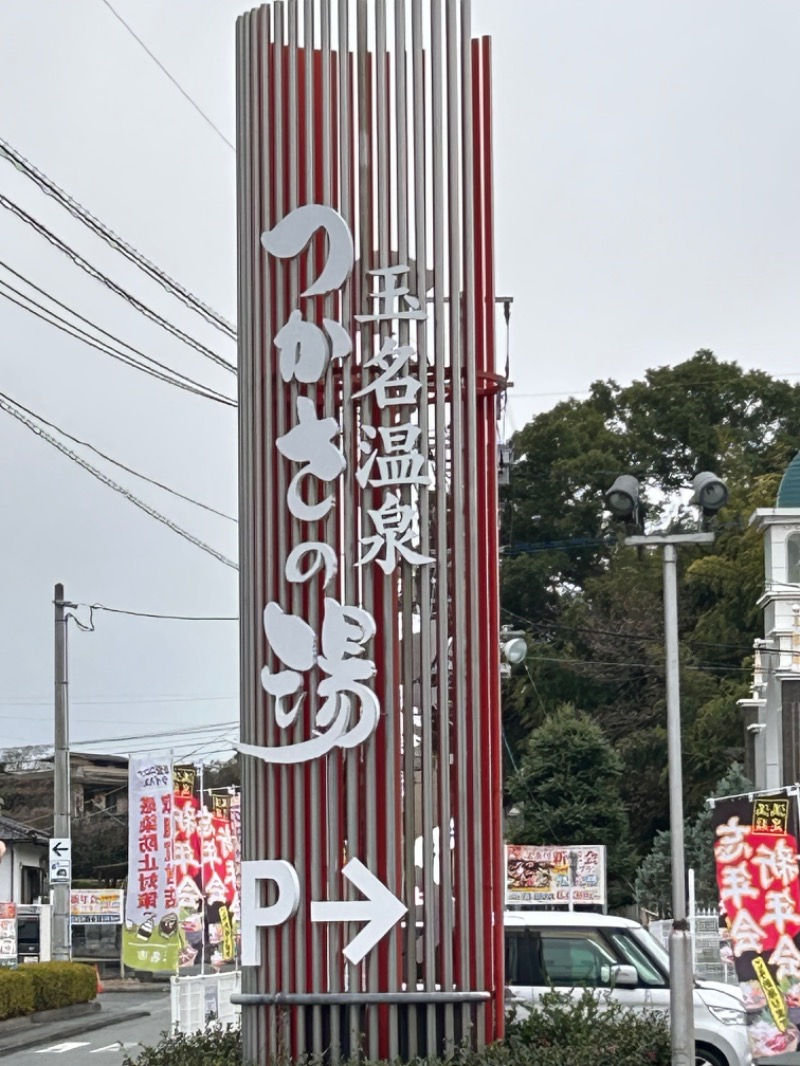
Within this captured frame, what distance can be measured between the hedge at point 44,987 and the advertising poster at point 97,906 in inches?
258

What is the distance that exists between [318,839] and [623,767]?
33.3 m

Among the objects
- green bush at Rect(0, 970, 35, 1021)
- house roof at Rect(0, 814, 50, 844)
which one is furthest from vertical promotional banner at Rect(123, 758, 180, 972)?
house roof at Rect(0, 814, 50, 844)

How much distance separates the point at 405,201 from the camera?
1134cm

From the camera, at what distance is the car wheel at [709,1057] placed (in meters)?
14.0

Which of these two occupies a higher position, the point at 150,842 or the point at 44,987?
the point at 150,842

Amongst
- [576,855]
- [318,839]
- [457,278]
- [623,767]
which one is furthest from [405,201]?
[623,767]

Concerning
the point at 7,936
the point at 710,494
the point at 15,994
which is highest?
the point at 710,494

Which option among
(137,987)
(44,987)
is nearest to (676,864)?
(44,987)

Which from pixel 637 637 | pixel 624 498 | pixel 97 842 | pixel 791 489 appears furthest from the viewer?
pixel 637 637

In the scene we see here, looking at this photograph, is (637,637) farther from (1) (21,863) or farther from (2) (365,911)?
(2) (365,911)

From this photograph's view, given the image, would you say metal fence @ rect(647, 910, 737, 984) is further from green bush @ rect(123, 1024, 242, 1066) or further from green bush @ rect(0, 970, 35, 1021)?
green bush @ rect(123, 1024, 242, 1066)

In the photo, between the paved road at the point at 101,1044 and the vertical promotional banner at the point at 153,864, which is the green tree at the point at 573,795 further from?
the vertical promotional banner at the point at 153,864

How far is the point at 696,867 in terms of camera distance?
3984cm

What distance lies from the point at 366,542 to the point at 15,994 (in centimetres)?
1615
